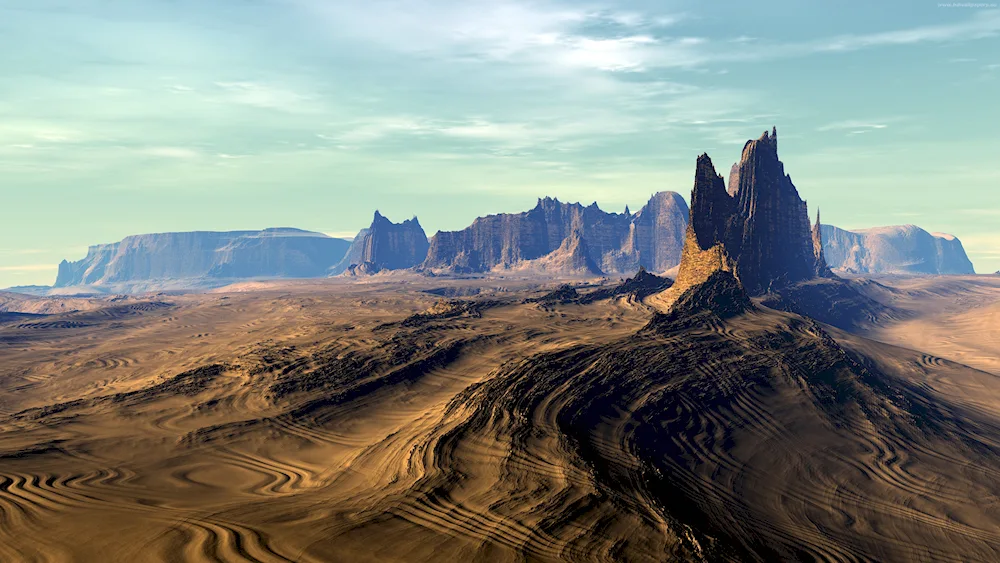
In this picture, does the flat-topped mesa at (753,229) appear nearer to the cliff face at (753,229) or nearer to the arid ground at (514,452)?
the cliff face at (753,229)

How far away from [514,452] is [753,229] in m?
109

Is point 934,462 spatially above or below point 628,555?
below

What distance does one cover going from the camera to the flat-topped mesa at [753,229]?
97562mm

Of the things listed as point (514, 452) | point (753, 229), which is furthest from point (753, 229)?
point (514, 452)

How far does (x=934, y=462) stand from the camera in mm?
42625

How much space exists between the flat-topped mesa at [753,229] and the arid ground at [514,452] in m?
29.8

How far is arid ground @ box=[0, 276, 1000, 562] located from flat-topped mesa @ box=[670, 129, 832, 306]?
29839 mm

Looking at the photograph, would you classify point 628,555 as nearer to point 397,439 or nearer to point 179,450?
point 397,439

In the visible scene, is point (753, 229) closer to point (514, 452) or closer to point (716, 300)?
point (716, 300)

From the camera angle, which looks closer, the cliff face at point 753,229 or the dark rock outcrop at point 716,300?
the dark rock outcrop at point 716,300

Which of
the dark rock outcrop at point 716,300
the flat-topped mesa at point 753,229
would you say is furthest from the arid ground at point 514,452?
the flat-topped mesa at point 753,229

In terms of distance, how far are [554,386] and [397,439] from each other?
1121 centimetres

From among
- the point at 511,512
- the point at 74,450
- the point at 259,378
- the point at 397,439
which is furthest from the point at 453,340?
the point at 511,512

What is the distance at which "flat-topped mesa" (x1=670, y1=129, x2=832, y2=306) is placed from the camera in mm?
97562
